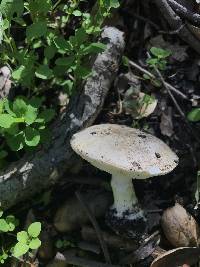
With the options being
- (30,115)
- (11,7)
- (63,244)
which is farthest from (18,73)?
(63,244)

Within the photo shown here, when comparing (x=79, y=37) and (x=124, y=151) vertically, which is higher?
(x=79, y=37)

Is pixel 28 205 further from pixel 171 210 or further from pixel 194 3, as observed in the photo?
pixel 194 3

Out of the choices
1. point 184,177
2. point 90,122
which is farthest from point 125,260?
point 90,122

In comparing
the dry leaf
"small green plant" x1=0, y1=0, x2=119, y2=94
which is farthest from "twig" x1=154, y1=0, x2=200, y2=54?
the dry leaf

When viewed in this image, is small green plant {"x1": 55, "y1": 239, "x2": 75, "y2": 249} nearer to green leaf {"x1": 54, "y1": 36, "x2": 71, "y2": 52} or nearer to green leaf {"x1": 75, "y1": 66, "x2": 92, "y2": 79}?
green leaf {"x1": 75, "y1": 66, "x2": 92, "y2": 79}

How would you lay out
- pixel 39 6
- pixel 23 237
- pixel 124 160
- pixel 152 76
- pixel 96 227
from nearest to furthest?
1. pixel 124 160
2. pixel 39 6
3. pixel 23 237
4. pixel 96 227
5. pixel 152 76

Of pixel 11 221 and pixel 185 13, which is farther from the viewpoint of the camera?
pixel 185 13

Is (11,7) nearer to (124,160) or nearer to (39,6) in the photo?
(39,6)

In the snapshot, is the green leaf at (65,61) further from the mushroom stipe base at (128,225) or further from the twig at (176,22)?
the mushroom stipe base at (128,225)
